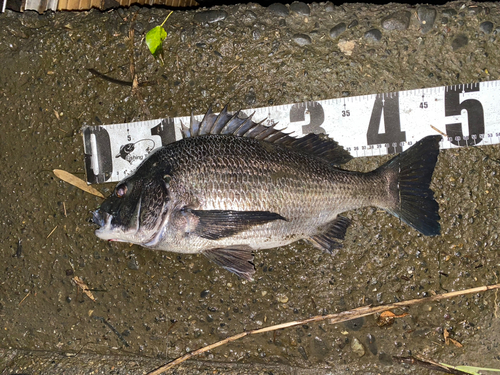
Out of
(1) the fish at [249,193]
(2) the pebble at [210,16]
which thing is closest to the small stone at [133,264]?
(1) the fish at [249,193]

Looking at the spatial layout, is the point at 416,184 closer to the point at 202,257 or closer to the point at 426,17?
the point at 426,17

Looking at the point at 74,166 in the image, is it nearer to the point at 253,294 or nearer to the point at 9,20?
the point at 9,20

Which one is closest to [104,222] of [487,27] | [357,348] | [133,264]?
[133,264]

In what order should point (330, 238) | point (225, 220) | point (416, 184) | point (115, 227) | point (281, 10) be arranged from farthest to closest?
point (281, 10) → point (330, 238) → point (416, 184) → point (115, 227) → point (225, 220)

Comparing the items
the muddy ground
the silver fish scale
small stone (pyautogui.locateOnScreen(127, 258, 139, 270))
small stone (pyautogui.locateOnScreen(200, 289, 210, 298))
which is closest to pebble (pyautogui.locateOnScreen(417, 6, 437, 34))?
the muddy ground

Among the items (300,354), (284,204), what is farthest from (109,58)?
(300,354)
